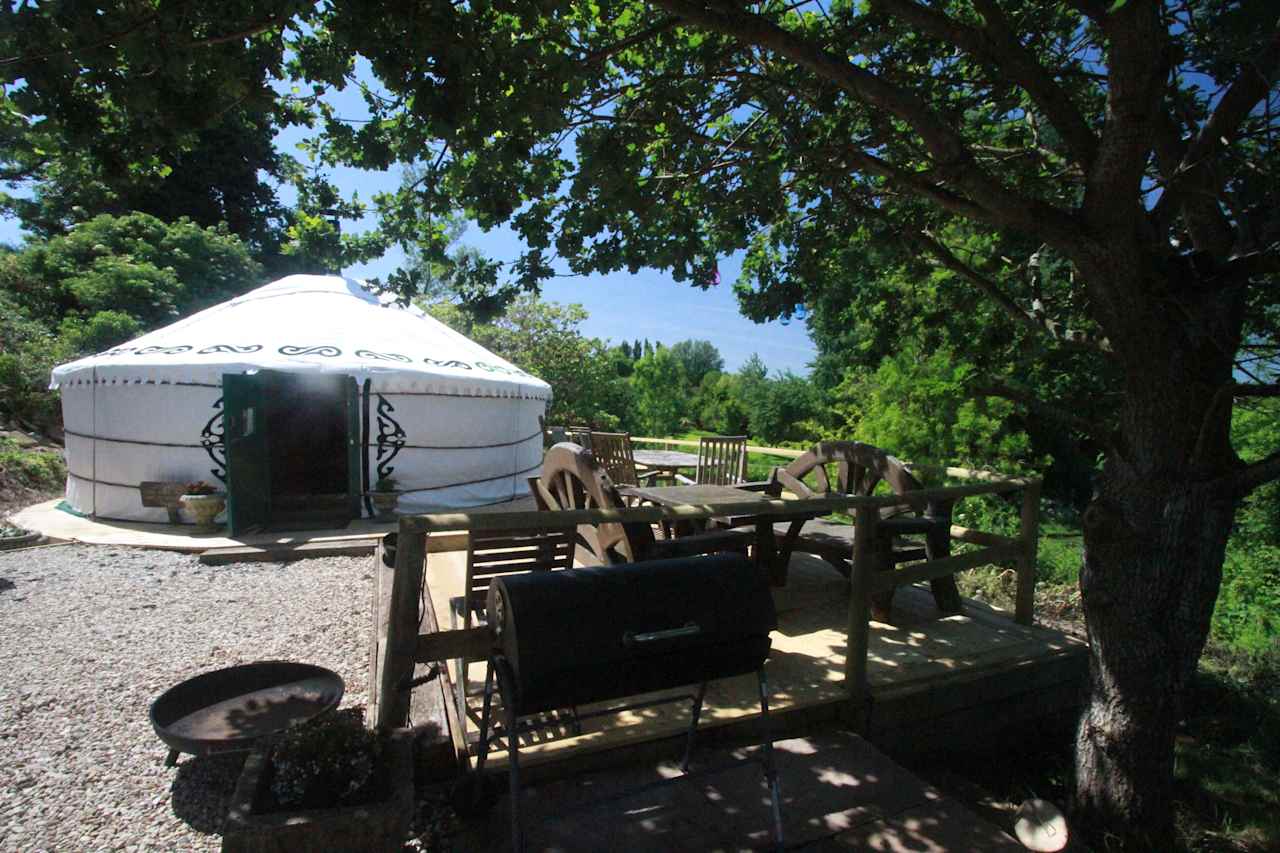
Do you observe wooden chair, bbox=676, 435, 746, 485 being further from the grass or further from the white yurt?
the grass

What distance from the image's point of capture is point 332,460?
32.4 feet

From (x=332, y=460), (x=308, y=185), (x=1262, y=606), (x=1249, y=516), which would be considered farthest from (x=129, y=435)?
(x=1249, y=516)

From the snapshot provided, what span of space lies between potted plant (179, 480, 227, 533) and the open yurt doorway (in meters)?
0.32

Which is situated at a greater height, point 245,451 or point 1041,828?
point 245,451

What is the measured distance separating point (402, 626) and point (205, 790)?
50.7 inches

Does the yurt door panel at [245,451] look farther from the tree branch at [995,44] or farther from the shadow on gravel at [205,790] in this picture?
the tree branch at [995,44]

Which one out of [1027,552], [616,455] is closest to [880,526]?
[1027,552]

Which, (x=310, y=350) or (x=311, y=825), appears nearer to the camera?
(x=311, y=825)

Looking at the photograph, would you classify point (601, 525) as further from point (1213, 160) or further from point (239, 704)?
point (1213, 160)

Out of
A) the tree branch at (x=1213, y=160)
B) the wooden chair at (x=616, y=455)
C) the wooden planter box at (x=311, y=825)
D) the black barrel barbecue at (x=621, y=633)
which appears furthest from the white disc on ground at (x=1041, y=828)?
the wooden chair at (x=616, y=455)

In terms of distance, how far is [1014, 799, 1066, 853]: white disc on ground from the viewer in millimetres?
2020

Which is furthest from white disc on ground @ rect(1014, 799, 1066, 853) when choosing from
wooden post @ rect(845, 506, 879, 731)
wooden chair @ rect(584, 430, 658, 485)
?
wooden chair @ rect(584, 430, 658, 485)

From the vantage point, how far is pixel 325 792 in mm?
1681

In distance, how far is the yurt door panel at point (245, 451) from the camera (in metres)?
6.36
